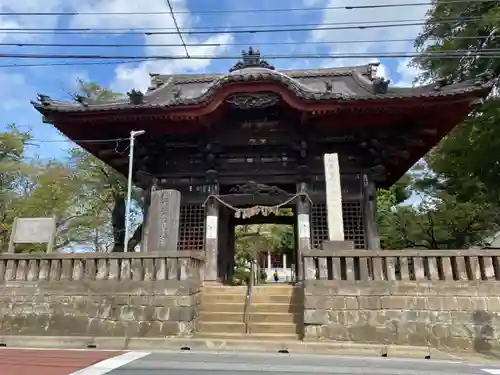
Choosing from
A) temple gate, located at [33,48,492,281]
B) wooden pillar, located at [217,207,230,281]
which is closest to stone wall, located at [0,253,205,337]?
temple gate, located at [33,48,492,281]

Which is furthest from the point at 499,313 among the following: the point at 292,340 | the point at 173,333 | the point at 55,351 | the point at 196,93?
the point at 196,93

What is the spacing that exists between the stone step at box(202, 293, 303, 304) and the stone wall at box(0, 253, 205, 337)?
693 millimetres

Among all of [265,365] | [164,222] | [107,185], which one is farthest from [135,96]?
[107,185]

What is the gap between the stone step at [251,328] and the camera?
8.73 meters

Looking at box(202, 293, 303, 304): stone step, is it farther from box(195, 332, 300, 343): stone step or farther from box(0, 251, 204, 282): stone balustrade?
box(195, 332, 300, 343): stone step

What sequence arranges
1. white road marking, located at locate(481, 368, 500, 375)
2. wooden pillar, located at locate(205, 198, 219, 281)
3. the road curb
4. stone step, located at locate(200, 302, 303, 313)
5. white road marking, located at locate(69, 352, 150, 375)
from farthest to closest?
wooden pillar, located at locate(205, 198, 219, 281), stone step, located at locate(200, 302, 303, 313), the road curb, white road marking, located at locate(481, 368, 500, 375), white road marking, located at locate(69, 352, 150, 375)

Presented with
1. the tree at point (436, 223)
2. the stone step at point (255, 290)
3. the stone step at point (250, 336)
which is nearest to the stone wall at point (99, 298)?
the stone step at point (250, 336)

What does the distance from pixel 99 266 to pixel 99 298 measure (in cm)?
69

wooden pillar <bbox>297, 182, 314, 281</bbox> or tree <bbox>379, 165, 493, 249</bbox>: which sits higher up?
tree <bbox>379, 165, 493, 249</bbox>

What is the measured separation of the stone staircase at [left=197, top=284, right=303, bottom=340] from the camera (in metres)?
8.70

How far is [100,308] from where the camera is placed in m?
8.79

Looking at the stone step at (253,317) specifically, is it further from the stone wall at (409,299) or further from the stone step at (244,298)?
the stone wall at (409,299)

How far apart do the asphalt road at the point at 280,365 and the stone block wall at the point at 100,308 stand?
143 centimetres

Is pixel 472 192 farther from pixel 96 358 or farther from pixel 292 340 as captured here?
pixel 96 358
